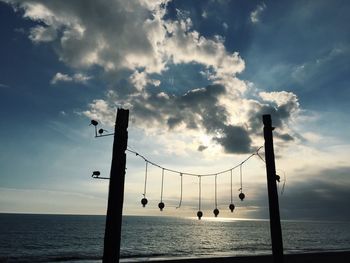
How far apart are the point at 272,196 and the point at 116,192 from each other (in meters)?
4.85

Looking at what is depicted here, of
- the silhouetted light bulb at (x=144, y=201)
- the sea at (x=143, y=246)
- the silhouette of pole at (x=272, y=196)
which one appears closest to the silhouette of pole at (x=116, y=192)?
the silhouetted light bulb at (x=144, y=201)

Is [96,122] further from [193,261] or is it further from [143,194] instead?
[193,261]

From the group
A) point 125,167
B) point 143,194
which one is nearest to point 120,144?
point 125,167

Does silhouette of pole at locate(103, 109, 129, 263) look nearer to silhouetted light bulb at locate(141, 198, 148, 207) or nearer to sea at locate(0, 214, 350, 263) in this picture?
silhouetted light bulb at locate(141, 198, 148, 207)

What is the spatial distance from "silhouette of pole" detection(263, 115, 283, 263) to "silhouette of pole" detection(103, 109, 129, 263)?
4646mm

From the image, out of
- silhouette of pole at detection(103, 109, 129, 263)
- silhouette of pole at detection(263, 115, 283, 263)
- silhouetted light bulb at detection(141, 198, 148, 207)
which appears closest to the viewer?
silhouette of pole at detection(103, 109, 129, 263)

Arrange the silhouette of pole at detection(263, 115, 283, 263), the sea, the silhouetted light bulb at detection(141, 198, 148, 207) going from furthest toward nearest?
1. the sea
2. the silhouetted light bulb at detection(141, 198, 148, 207)
3. the silhouette of pole at detection(263, 115, 283, 263)

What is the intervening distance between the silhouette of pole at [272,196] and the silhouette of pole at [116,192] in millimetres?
4646

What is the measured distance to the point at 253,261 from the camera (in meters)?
28.8

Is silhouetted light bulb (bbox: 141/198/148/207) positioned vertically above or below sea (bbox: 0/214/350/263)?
above

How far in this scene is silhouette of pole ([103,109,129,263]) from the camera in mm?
6879

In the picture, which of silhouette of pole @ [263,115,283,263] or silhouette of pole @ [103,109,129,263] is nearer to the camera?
silhouette of pole @ [103,109,129,263]

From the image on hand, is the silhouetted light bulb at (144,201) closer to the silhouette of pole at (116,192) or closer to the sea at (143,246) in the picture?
the silhouette of pole at (116,192)

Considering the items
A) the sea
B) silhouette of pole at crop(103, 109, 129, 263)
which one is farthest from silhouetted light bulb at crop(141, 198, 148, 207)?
the sea
